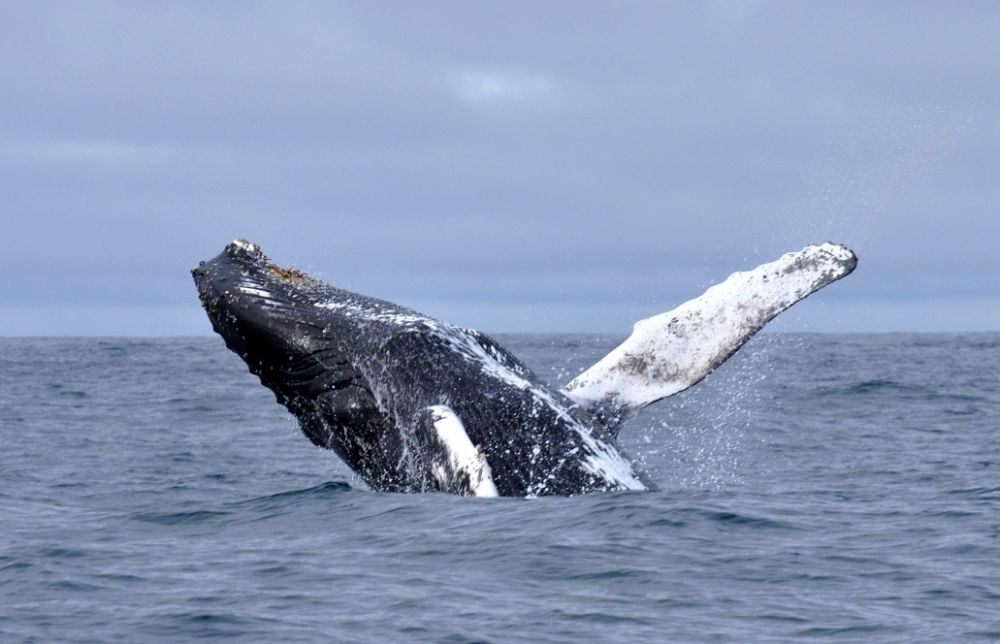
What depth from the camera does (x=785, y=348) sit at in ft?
176

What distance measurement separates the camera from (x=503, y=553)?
8.95 m

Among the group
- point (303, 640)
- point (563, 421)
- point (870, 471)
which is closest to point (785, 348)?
point (870, 471)

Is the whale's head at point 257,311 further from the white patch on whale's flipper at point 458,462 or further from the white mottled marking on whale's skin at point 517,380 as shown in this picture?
the white patch on whale's flipper at point 458,462

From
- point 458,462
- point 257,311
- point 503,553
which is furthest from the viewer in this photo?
point 257,311

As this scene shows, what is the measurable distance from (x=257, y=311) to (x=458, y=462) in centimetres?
199

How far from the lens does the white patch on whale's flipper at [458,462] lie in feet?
31.6

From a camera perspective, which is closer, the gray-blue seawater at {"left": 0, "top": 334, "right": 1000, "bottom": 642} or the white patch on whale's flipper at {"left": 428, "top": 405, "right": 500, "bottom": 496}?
the gray-blue seawater at {"left": 0, "top": 334, "right": 1000, "bottom": 642}

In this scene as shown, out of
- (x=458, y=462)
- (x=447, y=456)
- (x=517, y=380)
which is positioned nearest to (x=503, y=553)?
(x=458, y=462)

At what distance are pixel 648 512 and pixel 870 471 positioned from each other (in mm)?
5503

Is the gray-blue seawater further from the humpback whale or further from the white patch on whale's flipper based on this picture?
the humpback whale

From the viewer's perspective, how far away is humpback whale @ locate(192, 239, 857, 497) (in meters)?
10.2

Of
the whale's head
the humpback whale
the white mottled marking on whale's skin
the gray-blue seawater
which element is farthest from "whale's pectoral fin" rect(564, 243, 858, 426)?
the whale's head

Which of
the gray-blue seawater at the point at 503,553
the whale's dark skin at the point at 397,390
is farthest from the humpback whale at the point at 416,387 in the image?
the gray-blue seawater at the point at 503,553

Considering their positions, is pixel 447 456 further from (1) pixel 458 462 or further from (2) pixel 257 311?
(2) pixel 257 311
